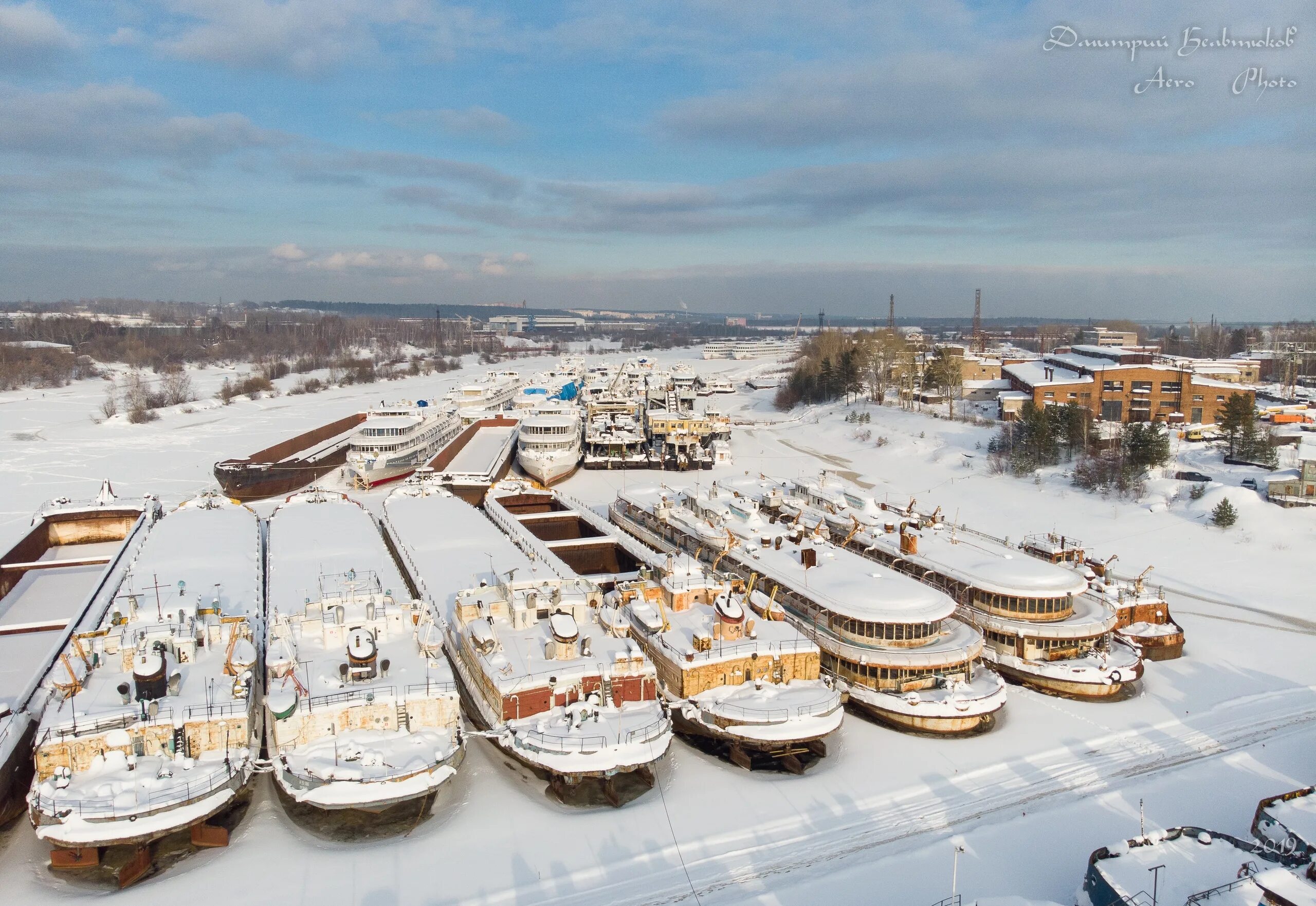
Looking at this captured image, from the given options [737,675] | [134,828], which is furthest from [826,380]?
[134,828]

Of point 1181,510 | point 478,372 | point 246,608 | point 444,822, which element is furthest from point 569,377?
point 444,822

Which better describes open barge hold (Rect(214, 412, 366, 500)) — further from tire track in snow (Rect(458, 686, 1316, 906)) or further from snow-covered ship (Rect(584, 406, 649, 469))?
tire track in snow (Rect(458, 686, 1316, 906))

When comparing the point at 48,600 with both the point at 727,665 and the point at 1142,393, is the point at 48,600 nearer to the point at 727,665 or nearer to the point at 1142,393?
the point at 727,665

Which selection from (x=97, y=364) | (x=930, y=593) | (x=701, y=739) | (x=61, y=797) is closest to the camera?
(x=61, y=797)

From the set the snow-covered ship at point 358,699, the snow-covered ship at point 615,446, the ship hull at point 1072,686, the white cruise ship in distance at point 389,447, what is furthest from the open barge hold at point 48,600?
the snow-covered ship at point 615,446

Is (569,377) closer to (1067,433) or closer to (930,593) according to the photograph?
(1067,433)

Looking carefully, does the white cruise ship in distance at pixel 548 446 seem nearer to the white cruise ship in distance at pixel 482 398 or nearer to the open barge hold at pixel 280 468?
the open barge hold at pixel 280 468

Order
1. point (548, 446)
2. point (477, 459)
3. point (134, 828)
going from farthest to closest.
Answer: point (477, 459) → point (548, 446) → point (134, 828)
